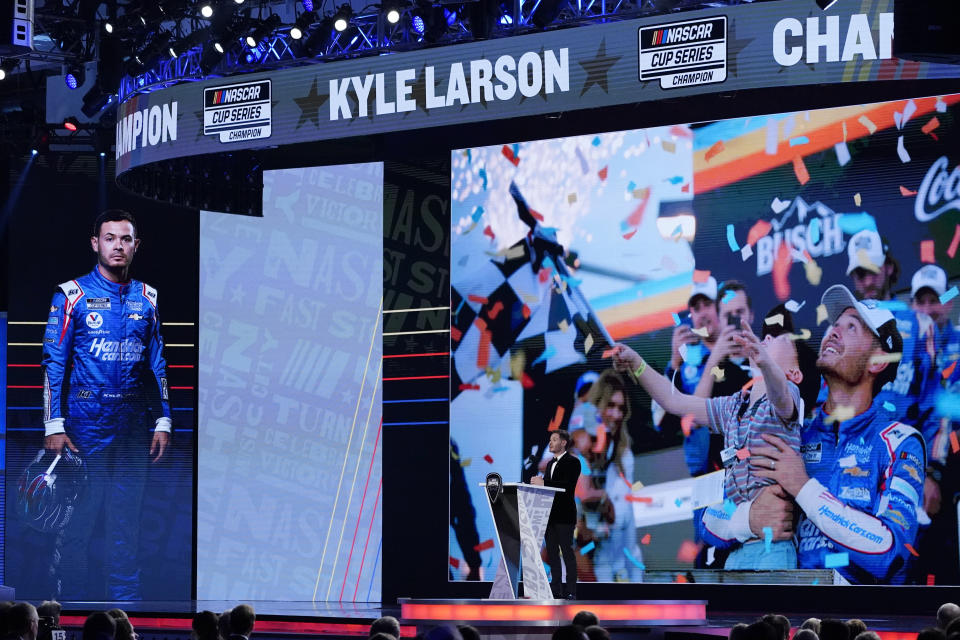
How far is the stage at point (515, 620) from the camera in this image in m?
9.32

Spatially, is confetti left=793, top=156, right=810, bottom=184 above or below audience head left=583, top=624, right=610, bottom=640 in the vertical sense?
above

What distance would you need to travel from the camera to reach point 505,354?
1366 centimetres

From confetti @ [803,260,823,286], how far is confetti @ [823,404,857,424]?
41.0 inches

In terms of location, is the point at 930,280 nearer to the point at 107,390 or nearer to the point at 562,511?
the point at 562,511

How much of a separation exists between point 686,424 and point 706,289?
1.20m

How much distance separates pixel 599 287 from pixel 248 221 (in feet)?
14.1

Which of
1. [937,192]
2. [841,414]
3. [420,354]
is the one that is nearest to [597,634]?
[841,414]

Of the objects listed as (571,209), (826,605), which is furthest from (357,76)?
(826,605)

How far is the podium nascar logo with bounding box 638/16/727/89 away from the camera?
10906 millimetres

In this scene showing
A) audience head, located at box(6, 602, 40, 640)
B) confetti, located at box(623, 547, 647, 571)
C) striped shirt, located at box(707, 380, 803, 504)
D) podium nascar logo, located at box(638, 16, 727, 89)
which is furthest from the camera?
confetti, located at box(623, 547, 647, 571)

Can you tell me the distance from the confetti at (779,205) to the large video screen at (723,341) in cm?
3

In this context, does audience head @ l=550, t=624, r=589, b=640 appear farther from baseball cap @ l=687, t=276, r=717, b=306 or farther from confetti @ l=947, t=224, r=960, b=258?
baseball cap @ l=687, t=276, r=717, b=306

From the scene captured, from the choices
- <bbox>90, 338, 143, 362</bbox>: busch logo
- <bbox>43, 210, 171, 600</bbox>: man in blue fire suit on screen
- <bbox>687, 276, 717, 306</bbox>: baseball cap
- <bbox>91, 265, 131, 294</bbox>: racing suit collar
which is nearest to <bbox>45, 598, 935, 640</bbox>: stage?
<bbox>687, 276, 717, 306</bbox>: baseball cap

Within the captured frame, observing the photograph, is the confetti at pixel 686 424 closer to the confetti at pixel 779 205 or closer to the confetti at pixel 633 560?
the confetti at pixel 633 560
